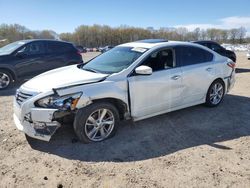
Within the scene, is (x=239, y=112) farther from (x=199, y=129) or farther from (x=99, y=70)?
(x=99, y=70)

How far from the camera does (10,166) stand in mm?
3664

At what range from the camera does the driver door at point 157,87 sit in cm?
459

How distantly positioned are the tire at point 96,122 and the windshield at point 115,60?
0.73 metres

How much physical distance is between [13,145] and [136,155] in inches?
80.9

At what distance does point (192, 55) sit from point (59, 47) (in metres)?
6.20

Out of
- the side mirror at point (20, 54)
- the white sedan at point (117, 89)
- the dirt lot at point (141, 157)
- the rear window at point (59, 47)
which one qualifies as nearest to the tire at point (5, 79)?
the side mirror at point (20, 54)

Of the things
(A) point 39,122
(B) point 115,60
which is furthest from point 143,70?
(A) point 39,122

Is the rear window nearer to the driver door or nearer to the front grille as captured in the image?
the front grille

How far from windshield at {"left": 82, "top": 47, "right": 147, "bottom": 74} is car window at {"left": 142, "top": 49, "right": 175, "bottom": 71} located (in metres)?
0.21

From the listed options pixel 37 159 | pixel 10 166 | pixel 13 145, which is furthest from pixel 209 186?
pixel 13 145

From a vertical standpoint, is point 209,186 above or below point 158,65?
below

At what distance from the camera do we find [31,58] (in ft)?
30.5

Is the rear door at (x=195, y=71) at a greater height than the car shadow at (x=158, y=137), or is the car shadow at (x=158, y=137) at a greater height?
the rear door at (x=195, y=71)

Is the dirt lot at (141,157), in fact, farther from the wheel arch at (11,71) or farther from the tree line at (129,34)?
the tree line at (129,34)
